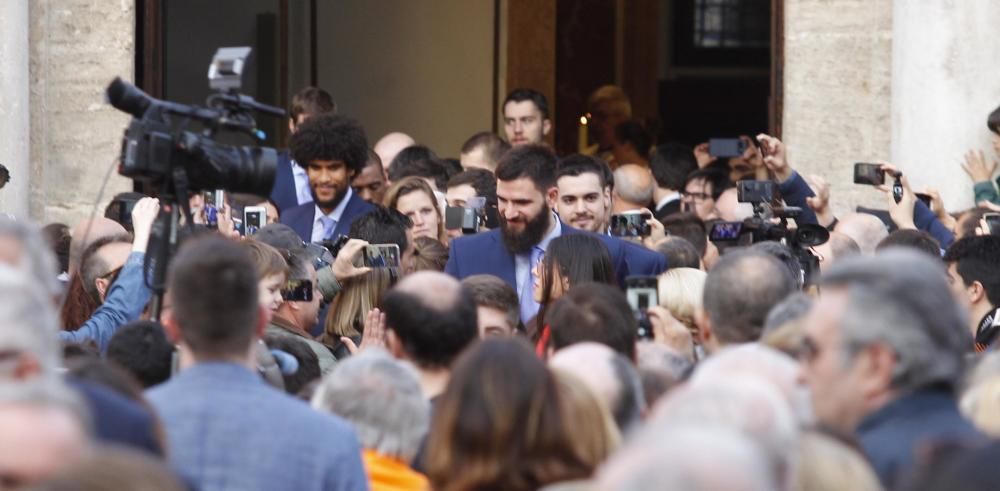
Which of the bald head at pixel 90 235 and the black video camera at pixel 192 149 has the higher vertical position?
the black video camera at pixel 192 149

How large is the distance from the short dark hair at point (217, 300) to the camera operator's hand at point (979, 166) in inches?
260

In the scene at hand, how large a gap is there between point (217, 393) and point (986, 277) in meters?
4.01

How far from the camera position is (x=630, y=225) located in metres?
9.10

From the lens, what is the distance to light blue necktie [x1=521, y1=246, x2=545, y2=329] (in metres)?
8.27

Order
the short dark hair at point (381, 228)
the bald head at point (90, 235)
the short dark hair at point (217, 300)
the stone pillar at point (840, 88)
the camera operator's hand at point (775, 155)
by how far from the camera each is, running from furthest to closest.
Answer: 1. the stone pillar at point (840, 88)
2. the camera operator's hand at point (775, 155)
3. the short dark hair at point (381, 228)
4. the bald head at point (90, 235)
5. the short dark hair at point (217, 300)

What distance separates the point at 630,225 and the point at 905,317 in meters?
4.88

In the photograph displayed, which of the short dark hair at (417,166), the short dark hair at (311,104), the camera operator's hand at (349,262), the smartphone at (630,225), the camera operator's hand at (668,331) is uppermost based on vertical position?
the short dark hair at (311,104)

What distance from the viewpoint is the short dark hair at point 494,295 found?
6.93m

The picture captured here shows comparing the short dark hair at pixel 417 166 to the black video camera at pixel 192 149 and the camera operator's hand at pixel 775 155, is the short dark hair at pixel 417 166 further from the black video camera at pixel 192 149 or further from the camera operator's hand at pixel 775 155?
the black video camera at pixel 192 149

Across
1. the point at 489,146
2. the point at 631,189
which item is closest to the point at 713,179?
the point at 631,189

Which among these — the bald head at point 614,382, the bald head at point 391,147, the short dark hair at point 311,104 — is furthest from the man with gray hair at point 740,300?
the bald head at point 391,147

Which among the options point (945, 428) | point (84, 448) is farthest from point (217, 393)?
point (945, 428)

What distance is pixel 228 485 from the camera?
4465 millimetres

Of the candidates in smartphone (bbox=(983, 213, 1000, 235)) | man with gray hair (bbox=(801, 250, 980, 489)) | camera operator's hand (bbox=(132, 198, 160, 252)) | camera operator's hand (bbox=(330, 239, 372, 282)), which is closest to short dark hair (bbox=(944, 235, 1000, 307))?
smartphone (bbox=(983, 213, 1000, 235))
